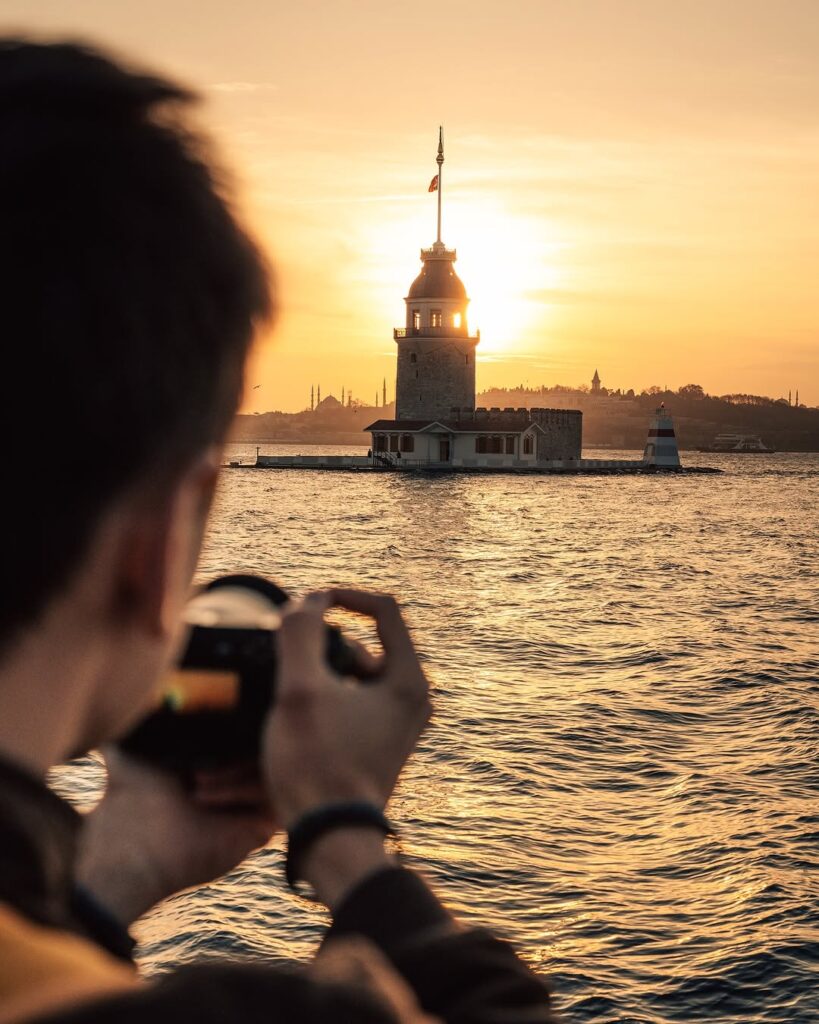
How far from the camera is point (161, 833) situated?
1.00m

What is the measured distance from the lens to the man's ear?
629mm

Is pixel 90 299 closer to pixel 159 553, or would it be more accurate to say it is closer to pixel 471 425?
Answer: pixel 159 553

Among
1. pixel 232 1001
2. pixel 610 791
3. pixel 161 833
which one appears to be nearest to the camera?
pixel 232 1001

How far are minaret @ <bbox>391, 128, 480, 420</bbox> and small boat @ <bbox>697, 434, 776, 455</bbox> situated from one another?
407 ft

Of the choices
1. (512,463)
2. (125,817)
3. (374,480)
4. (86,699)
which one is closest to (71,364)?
(86,699)

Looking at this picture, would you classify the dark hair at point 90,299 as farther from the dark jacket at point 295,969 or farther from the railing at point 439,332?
the railing at point 439,332

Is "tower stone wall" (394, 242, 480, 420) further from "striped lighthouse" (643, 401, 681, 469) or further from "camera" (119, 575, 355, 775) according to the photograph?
"camera" (119, 575, 355, 775)

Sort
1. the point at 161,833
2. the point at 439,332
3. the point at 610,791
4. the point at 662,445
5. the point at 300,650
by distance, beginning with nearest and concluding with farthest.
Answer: the point at 300,650 → the point at 161,833 → the point at 610,791 → the point at 439,332 → the point at 662,445

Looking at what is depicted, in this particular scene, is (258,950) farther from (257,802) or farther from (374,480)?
(374,480)

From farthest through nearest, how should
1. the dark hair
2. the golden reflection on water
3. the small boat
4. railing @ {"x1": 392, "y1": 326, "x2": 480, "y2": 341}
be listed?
the small boat, railing @ {"x1": 392, "y1": 326, "x2": 480, "y2": 341}, the golden reflection on water, the dark hair

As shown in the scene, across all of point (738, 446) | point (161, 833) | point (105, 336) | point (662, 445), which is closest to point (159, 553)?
point (105, 336)

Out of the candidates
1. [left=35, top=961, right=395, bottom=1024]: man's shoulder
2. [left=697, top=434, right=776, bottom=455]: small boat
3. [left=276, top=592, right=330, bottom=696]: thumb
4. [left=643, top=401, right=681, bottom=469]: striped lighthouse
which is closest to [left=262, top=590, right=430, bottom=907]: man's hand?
[left=276, top=592, right=330, bottom=696]: thumb

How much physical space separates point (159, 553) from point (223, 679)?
0.26 m

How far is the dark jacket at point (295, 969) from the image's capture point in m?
0.46
